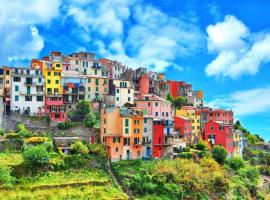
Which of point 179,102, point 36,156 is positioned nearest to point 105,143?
point 36,156

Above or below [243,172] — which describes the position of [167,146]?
above

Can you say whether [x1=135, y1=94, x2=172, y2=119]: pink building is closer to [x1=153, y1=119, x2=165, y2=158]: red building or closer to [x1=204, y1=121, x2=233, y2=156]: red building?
[x1=153, y1=119, x2=165, y2=158]: red building

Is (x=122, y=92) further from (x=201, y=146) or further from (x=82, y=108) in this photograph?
(x=201, y=146)

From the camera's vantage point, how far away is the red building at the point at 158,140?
6112 cm

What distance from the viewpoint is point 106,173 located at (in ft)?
171

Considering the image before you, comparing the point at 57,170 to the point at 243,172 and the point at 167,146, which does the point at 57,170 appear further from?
the point at 243,172

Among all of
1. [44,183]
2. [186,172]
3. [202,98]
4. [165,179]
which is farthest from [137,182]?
[202,98]

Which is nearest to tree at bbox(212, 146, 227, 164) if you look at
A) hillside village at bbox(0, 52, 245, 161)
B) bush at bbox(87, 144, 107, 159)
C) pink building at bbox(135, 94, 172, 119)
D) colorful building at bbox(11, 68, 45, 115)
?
hillside village at bbox(0, 52, 245, 161)

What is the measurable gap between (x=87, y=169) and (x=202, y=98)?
5291cm

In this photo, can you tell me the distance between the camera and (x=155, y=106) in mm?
71750

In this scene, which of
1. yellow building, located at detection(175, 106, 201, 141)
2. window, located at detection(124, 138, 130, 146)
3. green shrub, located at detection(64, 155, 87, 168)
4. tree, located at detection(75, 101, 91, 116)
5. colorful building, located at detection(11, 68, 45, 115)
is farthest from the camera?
yellow building, located at detection(175, 106, 201, 141)

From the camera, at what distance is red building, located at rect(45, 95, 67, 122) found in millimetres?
64250

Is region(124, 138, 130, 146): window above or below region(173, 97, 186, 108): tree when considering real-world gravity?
below

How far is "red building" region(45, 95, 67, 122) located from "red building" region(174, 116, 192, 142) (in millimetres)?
21737
